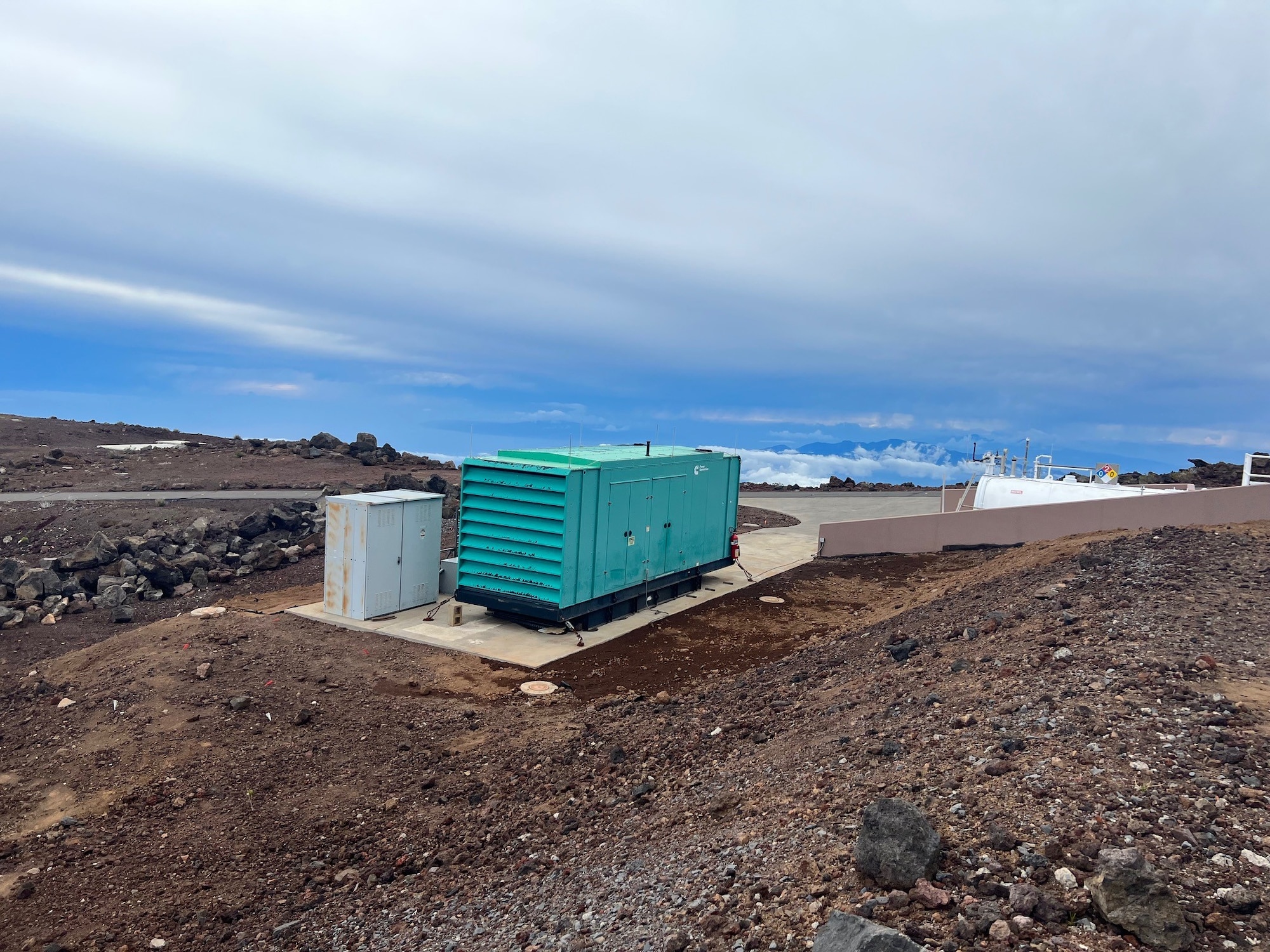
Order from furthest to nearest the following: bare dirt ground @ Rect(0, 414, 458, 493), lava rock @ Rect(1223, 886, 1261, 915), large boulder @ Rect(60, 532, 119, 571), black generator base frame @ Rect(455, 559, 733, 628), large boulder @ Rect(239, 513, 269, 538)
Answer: bare dirt ground @ Rect(0, 414, 458, 493)
large boulder @ Rect(239, 513, 269, 538)
large boulder @ Rect(60, 532, 119, 571)
black generator base frame @ Rect(455, 559, 733, 628)
lava rock @ Rect(1223, 886, 1261, 915)

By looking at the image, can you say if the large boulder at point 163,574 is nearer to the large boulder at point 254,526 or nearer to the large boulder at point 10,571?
the large boulder at point 10,571

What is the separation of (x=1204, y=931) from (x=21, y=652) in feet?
50.6

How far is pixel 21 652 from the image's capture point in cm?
1330

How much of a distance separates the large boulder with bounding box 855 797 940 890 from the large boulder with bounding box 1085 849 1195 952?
782mm

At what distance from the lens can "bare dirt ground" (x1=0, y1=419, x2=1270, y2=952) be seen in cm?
473

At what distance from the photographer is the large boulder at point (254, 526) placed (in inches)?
774

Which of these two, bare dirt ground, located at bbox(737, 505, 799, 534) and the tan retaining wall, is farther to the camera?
bare dirt ground, located at bbox(737, 505, 799, 534)

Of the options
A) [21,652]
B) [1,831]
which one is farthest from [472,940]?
[21,652]

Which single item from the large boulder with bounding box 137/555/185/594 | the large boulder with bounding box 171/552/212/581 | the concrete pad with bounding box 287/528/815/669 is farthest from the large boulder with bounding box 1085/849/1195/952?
the large boulder with bounding box 171/552/212/581

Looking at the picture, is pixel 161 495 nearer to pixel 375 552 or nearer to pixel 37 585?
pixel 37 585

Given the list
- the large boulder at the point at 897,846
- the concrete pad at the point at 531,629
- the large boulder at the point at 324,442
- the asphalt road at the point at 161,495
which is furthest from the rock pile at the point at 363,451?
the large boulder at the point at 897,846

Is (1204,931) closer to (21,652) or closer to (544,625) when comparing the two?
(544,625)

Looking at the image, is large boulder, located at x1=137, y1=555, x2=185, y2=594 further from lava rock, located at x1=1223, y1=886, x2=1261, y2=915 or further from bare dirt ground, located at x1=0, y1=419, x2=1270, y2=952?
lava rock, located at x1=1223, y1=886, x2=1261, y2=915

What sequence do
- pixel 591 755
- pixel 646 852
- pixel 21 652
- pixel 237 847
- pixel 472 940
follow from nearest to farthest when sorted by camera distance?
1. pixel 472 940
2. pixel 646 852
3. pixel 237 847
4. pixel 591 755
5. pixel 21 652
